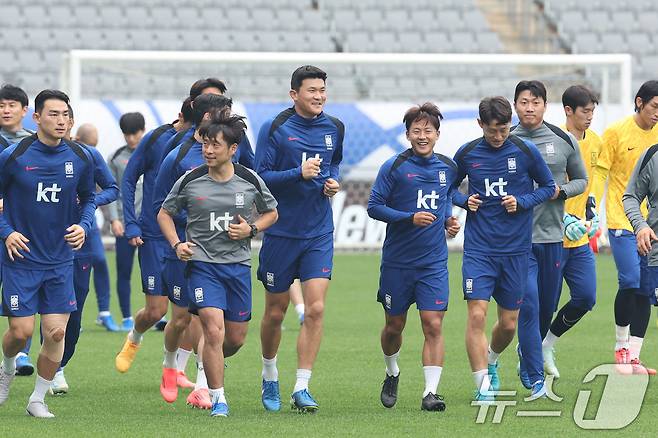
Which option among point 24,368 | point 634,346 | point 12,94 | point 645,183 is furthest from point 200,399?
point 634,346

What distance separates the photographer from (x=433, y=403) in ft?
28.3

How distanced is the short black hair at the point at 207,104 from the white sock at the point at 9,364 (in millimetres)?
1934

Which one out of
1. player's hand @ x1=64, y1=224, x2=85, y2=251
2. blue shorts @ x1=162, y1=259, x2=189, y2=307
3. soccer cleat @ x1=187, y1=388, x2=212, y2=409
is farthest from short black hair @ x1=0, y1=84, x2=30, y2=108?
soccer cleat @ x1=187, y1=388, x2=212, y2=409

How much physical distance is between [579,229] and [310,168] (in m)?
2.22

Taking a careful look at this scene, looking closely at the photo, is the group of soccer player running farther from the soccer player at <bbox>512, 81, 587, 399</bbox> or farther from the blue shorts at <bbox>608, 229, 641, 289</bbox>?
the blue shorts at <bbox>608, 229, 641, 289</bbox>

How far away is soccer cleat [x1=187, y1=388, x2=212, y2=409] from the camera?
29.5 ft

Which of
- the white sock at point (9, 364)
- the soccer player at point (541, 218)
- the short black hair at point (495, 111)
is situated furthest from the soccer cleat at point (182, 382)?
the short black hair at point (495, 111)

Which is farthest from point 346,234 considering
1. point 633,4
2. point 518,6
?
point 633,4

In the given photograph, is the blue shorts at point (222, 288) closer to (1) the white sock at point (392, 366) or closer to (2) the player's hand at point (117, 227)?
(1) the white sock at point (392, 366)

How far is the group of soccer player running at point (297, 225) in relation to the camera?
839cm

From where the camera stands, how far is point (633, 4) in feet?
101

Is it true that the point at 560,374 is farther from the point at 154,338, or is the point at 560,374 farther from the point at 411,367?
the point at 154,338

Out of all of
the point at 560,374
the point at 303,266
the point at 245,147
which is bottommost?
the point at 560,374

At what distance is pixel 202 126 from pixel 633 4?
24.0 meters
